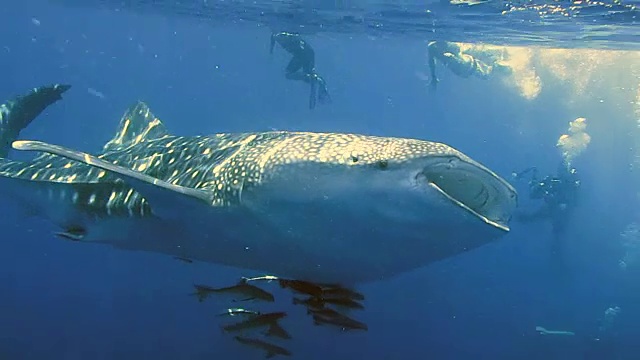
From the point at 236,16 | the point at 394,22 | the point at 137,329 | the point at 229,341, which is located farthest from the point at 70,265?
the point at 394,22

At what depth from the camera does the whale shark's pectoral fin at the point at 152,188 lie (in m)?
4.21

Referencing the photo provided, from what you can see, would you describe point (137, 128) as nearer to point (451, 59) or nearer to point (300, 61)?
point (300, 61)

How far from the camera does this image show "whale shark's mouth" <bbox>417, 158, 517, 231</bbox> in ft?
11.8

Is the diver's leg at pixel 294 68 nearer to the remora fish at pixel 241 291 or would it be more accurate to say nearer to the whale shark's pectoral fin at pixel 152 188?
the remora fish at pixel 241 291

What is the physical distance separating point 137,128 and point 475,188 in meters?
5.53

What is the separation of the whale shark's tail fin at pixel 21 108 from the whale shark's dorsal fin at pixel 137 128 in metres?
0.97

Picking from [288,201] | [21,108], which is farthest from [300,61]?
[288,201]

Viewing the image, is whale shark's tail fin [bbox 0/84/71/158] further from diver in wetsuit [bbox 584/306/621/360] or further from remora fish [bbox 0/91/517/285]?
diver in wetsuit [bbox 584/306/621/360]

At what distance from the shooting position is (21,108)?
736 centimetres

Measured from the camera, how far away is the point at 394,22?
2305 centimetres

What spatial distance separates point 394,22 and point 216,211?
1968 centimetres

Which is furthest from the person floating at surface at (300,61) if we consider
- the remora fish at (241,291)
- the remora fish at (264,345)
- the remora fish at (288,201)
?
the remora fish at (241,291)

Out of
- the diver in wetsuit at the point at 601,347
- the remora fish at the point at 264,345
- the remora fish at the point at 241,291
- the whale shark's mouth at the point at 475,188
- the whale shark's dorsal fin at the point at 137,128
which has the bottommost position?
the diver in wetsuit at the point at 601,347

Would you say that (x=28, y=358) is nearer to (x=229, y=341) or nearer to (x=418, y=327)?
(x=229, y=341)
